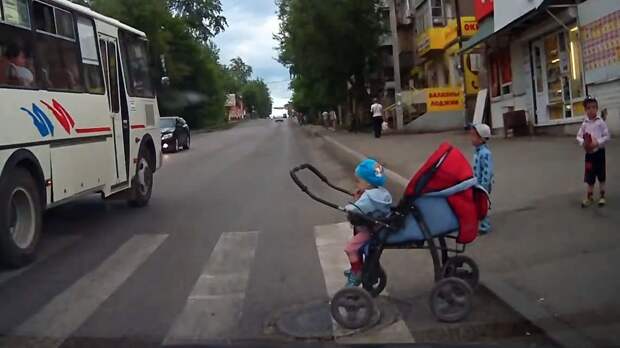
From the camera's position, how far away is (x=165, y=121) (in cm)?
3184

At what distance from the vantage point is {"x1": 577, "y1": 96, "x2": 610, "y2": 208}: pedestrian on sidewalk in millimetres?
8914

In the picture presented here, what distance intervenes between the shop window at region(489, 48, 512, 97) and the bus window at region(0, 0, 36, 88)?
728 inches

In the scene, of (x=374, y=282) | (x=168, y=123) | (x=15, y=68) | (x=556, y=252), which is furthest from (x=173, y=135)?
(x=374, y=282)

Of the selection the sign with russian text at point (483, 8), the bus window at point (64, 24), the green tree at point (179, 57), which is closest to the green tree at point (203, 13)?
the green tree at point (179, 57)

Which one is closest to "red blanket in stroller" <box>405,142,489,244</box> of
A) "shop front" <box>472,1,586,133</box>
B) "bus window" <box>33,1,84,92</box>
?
"bus window" <box>33,1,84,92</box>

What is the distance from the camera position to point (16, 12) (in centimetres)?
834

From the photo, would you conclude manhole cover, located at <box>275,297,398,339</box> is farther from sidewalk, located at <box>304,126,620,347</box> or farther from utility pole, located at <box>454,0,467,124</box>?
utility pole, located at <box>454,0,467,124</box>

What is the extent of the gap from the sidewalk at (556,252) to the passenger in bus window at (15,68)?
5162 millimetres

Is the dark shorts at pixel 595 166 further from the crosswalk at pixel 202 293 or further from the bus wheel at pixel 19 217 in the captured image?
the bus wheel at pixel 19 217

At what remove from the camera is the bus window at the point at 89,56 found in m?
10.4

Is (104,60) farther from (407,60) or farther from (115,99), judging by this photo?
(407,60)

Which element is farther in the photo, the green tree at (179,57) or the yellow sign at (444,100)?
the green tree at (179,57)

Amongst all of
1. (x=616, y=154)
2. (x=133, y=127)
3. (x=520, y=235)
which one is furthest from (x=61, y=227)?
(x=616, y=154)

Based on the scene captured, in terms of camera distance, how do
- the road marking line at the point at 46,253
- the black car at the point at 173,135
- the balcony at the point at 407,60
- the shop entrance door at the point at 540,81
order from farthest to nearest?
the balcony at the point at 407,60 < the black car at the point at 173,135 < the shop entrance door at the point at 540,81 < the road marking line at the point at 46,253
